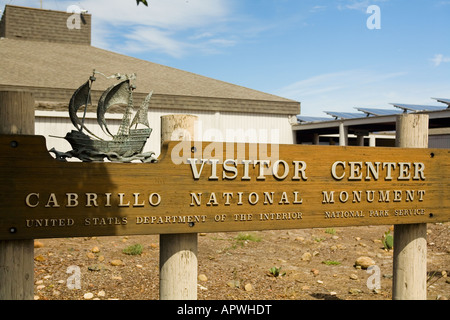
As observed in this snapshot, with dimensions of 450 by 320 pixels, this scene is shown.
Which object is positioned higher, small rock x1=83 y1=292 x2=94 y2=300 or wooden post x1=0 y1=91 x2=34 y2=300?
wooden post x1=0 y1=91 x2=34 y2=300

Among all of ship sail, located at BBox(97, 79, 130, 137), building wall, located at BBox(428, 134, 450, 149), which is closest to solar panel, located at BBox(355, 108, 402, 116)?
building wall, located at BBox(428, 134, 450, 149)

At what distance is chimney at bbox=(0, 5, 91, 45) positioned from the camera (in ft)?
83.6

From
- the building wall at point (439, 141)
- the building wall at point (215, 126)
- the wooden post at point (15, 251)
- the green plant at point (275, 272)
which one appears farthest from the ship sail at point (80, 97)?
the building wall at point (439, 141)

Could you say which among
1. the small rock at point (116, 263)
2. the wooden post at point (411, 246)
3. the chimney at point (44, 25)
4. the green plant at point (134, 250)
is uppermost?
the chimney at point (44, 25)

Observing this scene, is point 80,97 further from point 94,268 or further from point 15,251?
point 94,268

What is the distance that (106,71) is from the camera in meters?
21.7

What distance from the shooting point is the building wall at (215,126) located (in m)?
16.2

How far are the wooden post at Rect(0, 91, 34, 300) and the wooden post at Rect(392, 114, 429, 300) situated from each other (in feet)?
12.7

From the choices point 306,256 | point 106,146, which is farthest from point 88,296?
point 306,256

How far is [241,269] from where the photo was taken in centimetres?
788

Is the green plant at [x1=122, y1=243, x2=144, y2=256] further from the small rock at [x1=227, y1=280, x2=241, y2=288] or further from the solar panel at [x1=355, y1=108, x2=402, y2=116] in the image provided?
the solar panel at [x1=355, y1=108, x2=402, y2=116]

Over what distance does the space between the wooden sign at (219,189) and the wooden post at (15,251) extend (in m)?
0.13

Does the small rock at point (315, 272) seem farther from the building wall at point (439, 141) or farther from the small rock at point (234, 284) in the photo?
the building wall at point (439, 141)
